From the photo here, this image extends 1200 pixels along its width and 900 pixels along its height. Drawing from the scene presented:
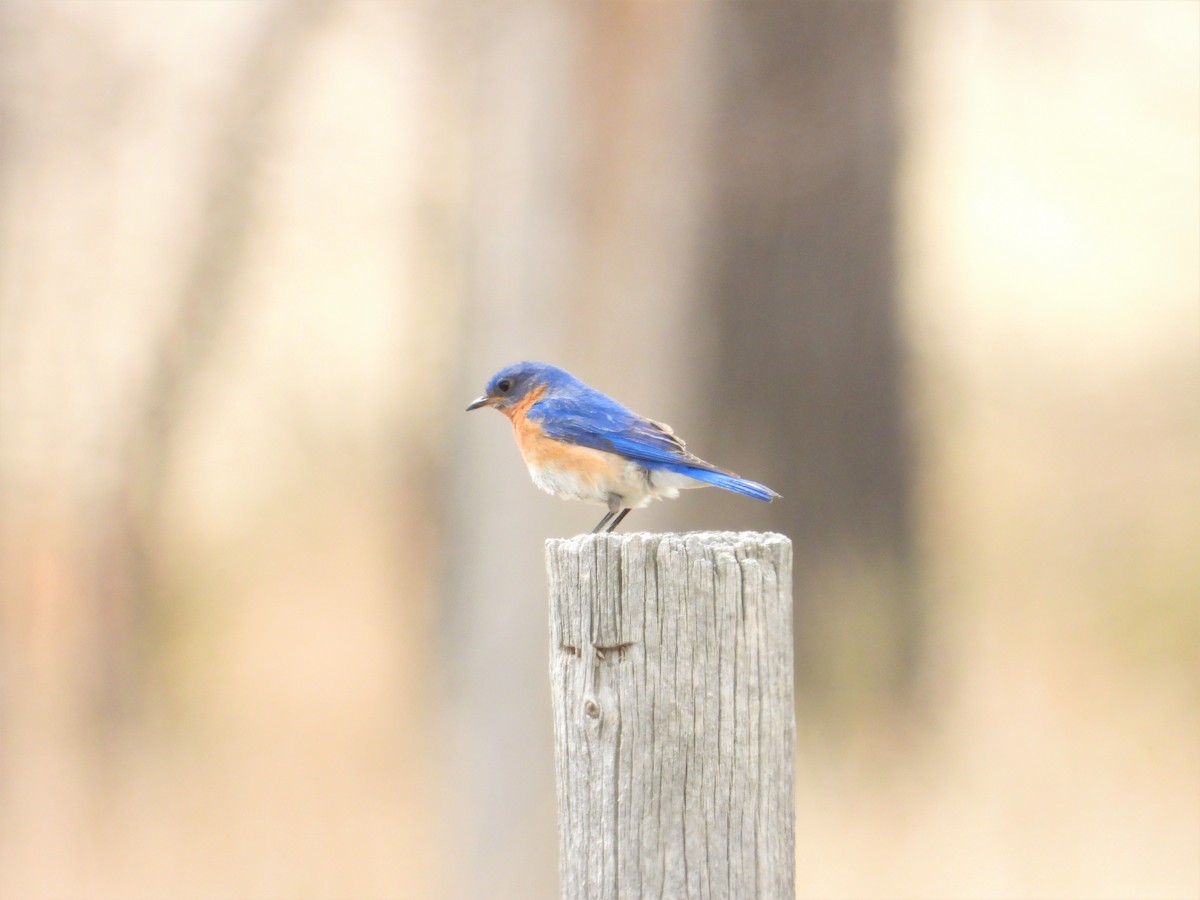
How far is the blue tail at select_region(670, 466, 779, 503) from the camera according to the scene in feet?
10.9

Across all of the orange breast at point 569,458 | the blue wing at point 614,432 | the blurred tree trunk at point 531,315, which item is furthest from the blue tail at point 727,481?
the blurred tree trunk at point 531,315

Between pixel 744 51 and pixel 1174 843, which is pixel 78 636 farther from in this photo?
pixel 1174 843

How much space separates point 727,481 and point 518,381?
132 centimetres

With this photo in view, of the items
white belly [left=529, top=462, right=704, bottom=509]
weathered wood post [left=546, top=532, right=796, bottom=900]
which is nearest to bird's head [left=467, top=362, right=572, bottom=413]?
white belly [left=529, top=462, right=704, bottom=509]

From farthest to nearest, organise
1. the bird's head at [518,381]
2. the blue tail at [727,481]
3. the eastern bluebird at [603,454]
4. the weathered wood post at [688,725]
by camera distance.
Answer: the bird's head at [518,381], the eastern bluebird at [603,454], the blue tail at [727,481], the weathered wood post at [688,725]

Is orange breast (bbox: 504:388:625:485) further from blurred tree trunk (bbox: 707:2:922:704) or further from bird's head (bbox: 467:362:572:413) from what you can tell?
blurred tree trunk (bbox: 707:2:922:704)

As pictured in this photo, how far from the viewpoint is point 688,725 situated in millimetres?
2297

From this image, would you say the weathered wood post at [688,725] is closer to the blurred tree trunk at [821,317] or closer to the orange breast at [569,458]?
the orange breast at [569,458]

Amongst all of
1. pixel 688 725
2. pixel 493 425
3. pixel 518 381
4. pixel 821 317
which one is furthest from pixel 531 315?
pixel 688 725

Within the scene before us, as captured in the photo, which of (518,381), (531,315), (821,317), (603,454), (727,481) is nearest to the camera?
(727,481)

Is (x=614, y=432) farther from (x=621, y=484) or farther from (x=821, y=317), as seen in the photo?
(x=821, y=317)

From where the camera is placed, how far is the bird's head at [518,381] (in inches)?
184

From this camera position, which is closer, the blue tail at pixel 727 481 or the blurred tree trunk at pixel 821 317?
the blue tail at pixel 727 481

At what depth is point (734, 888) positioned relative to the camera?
228 cm
